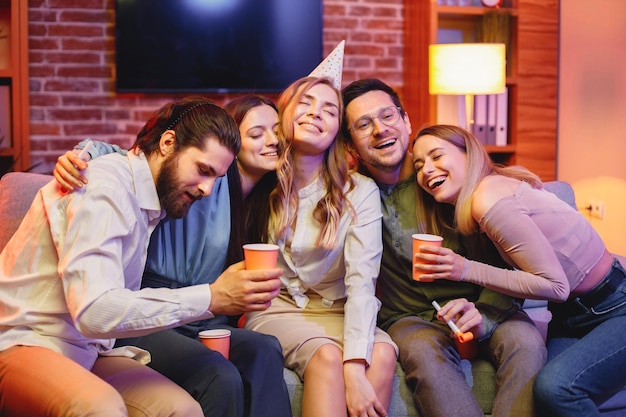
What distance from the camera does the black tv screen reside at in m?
4.54

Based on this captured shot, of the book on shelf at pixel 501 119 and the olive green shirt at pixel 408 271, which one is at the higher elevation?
the book on shelf at pixel 501 119

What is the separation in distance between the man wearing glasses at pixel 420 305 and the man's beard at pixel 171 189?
2.62ft

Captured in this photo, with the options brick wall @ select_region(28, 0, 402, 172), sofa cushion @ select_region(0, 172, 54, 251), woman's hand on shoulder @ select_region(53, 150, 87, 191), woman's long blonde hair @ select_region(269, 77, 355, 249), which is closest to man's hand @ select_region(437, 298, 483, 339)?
woman's long blonde hair @ select_region(269, 77, 355, 249)

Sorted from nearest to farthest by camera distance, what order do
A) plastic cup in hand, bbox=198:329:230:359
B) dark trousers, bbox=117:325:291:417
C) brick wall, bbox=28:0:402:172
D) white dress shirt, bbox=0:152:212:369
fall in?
white dress shirt, bbox=0:152:212:369 < dark trousers, bbox=117:325:291:417 < plastic cup in hand, bbox=198:329:230:359 < brick wall, bbox=28:0:402:172

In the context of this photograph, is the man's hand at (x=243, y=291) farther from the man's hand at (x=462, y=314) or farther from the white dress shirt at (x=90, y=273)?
the man's hand at (x=462, y=314)

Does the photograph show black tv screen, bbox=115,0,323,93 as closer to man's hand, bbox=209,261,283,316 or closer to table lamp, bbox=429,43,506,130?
table lamp, bbox=429,43,506,130

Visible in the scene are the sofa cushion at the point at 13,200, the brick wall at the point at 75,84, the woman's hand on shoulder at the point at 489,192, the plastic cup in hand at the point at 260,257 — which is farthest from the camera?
→ the brick wall at the point at 75,84

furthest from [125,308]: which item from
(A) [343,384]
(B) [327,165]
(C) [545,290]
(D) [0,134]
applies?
(D) [0,134]

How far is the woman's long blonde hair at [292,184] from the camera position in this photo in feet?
7.79

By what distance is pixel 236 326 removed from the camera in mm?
2479

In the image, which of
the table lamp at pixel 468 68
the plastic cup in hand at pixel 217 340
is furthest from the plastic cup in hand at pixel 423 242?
the table lamp at pixel 468 68

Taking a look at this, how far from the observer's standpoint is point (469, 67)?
165 inches

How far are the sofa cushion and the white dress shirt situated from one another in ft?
1.27

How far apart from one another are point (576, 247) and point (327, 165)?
84 centimetres
